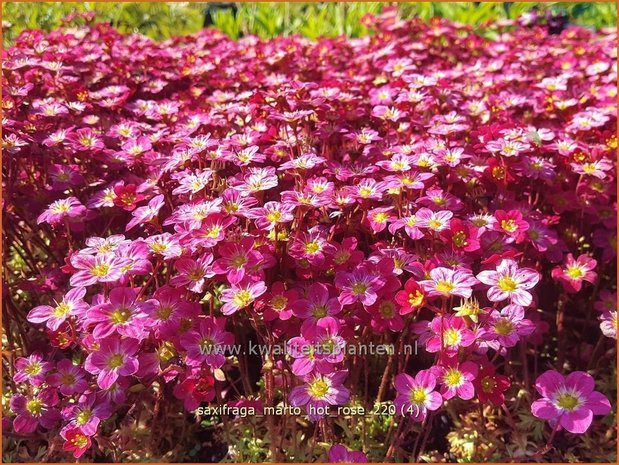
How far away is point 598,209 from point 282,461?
A: 48.4 inches

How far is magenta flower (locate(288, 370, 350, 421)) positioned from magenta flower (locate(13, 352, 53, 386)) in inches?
26.0

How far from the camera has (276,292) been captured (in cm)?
140

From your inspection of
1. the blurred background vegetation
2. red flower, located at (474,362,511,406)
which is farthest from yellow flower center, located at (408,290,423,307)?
the blurred background vegetation

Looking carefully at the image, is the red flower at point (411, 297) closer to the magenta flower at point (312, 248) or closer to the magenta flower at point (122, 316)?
the magenta flower at point (312, 248)

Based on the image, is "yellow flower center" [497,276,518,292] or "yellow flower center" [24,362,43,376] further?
"yellow flower center" [24,362,43,376]

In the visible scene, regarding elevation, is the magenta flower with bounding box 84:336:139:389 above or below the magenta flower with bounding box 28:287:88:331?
below

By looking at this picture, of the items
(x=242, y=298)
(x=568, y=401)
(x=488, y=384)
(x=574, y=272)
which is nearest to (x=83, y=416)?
(x=242, y=298)

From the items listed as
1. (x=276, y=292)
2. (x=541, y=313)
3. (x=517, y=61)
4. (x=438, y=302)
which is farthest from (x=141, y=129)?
(x=517, y=61)

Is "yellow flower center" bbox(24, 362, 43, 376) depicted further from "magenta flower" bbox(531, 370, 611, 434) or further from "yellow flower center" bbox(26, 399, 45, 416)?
"magenta flower" bbox(531, 370, 611, 434)

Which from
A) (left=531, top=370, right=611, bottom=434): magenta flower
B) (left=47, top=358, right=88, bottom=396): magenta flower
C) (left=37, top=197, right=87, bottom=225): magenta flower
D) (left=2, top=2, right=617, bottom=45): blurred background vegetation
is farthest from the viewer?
(left=2, top=2, right=617, bottom=45): blurred background vegetation

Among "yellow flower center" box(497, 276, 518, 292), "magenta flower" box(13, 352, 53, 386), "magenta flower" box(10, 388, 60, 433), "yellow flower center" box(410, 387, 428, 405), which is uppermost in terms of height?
"yellow flower center" box(497, 276, 518, 292)

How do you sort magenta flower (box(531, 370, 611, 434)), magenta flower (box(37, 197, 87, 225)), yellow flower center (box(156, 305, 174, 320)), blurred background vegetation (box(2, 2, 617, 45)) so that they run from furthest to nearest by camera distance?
blurred background vegetation (box(2, 2, 617, 45)) → magenta flower (box(37, 197, 87, 225)) → yellow flower center (box(156, 305, 174, 320)) → magenta flower (box(531, 370, 611, 434))

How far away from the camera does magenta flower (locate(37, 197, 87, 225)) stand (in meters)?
1.59

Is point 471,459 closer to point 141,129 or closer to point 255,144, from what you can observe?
point 255,144
